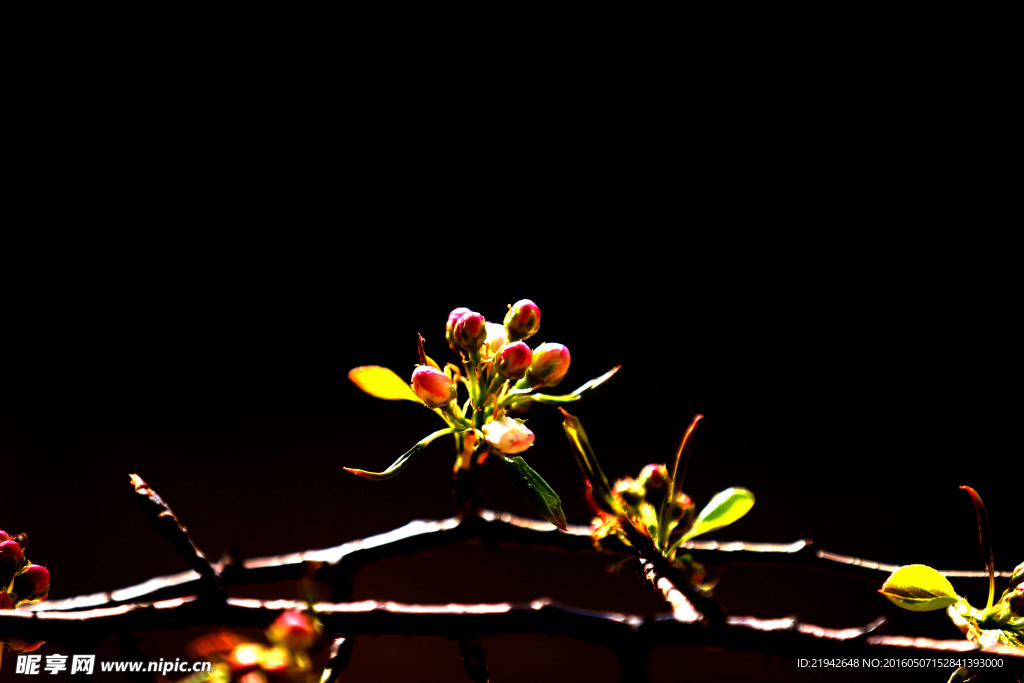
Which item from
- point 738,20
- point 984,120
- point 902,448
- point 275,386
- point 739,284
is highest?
point 738,20

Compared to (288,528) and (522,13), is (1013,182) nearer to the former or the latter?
(522,13)

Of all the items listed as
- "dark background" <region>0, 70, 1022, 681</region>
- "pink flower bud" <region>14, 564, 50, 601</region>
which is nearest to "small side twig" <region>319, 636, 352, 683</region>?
"pink flower bud" <region>14, 564, 50, 601</region>

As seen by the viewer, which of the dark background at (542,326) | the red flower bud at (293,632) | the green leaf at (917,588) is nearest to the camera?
the red flower bud at (293,632)

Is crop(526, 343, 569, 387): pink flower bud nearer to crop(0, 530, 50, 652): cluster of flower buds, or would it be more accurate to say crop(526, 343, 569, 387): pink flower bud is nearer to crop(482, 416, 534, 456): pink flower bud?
crop(482, 416, 534, 456): pink flower bud

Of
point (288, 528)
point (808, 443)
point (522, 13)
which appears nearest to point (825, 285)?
point (808, 443)

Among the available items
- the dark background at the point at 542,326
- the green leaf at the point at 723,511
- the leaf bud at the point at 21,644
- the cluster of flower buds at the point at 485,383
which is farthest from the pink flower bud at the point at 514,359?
the dark background at the point at 542,326

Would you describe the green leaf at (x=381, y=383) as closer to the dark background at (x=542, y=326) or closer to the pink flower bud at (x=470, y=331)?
the pink flower bud at (x=470, y=331)

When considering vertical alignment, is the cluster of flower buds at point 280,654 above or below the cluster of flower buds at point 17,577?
below
